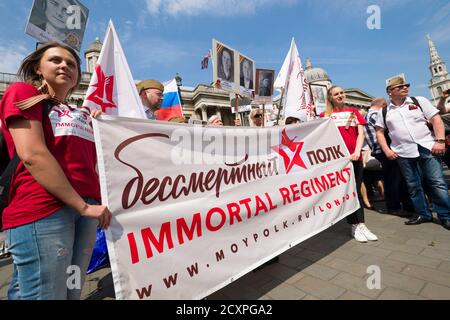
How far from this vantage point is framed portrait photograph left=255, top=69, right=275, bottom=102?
612cm

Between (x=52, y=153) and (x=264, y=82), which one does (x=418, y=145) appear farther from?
(x=52, y=153)

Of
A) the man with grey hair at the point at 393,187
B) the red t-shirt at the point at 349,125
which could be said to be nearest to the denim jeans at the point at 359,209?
the red t-shirt at the point at 349,125

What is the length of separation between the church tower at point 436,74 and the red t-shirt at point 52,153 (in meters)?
109

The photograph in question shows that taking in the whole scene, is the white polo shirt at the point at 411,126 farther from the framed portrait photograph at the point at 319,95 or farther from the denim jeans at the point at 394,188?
the framed portrait photograph at the point at 319,95

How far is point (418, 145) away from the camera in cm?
331

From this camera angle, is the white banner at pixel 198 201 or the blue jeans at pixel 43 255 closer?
the blue jeans at pixel 43 255

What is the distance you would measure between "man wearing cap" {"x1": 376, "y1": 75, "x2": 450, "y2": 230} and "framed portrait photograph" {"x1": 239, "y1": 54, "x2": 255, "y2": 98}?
3.01 metres

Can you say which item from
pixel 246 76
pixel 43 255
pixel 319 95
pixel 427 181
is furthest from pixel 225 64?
pixel 319 95

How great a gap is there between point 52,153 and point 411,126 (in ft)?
13.3

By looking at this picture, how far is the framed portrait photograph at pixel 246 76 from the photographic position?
18.4 ft

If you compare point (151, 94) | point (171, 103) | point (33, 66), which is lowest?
point (33, 66)

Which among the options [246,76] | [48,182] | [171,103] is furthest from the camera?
[246,76]

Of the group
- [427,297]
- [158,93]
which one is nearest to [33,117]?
[158,93]

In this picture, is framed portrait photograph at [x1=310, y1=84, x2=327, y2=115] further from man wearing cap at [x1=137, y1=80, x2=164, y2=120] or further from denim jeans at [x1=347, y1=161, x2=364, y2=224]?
man wearing cap at [x1=137, y1=80, x2=164, y2=120]
